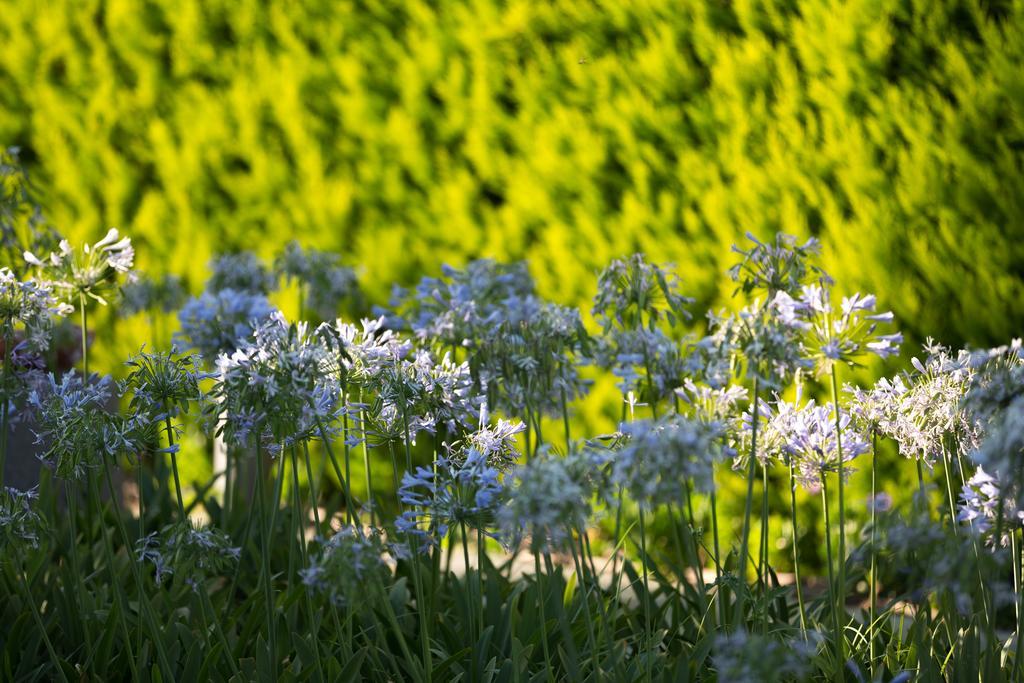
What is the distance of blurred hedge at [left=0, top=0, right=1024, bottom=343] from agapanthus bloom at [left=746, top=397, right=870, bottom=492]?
7.23 feet

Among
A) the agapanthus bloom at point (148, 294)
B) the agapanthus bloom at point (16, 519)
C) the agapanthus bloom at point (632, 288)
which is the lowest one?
the agapanthus bloom at point (16, 519)

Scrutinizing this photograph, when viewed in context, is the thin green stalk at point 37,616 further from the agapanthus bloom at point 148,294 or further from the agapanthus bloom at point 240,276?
the agapanthus bloom at point 148,294

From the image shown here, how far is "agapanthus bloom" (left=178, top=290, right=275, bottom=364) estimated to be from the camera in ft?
12.4

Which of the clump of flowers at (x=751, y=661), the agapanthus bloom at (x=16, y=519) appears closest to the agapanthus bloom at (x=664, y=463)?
the clump of flowers at (x=751, y=661)

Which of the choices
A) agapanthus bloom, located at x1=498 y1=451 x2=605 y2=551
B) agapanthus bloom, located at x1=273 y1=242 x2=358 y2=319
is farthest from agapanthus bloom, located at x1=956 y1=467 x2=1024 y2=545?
agapanthus bloom, located at x1=273 y1=242 x2=358 y2=319

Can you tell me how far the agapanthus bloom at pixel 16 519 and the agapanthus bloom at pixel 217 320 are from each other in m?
1.42

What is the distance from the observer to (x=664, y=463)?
1717 mm

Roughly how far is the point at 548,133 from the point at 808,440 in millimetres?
3220

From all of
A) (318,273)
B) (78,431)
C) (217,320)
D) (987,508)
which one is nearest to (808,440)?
(987,508)

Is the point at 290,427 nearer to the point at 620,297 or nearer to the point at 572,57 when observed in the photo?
the point at 620,297

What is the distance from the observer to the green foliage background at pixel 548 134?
4.42 m

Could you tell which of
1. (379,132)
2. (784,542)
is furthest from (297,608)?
(379,132)

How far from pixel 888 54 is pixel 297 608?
3.15 metres

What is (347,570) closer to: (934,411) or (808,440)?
(808,440)
